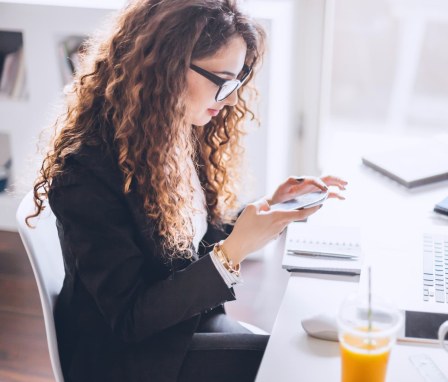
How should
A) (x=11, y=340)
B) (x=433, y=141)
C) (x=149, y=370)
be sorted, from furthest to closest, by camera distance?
(x=11, y=340), (x=433, y=141), (x=149, y=370)

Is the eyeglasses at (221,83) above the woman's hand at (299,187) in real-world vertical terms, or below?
above

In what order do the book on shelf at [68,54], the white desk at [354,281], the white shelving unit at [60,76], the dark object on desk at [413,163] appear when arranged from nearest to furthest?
the white desk at [354,281] → the dark object on desk at [413,163] → the white shelving unit at [60,76] → the book on shelf at [68,54]

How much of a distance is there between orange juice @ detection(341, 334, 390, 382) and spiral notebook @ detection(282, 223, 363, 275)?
412 mm

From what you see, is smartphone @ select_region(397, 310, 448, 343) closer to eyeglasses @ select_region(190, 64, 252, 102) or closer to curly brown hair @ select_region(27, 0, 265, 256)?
curly brown hair @ select_region(27, 0, 265, 256)

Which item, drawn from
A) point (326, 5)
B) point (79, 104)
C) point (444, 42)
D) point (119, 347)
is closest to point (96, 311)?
point (119, 347)

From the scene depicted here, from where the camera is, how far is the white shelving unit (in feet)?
8.23

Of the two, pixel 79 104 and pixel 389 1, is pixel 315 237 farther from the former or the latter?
pixel 389 1

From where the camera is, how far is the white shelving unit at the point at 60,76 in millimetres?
2510

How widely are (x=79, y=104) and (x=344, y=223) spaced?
644 millimetres

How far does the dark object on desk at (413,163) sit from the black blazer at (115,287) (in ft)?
2.36

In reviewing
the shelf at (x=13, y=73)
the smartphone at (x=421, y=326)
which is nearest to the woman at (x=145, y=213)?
the smartphone at (x=421, y=326)

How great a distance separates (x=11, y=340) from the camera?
220 centimetres

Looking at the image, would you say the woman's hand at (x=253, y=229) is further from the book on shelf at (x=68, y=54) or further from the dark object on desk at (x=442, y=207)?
the book on shelf at (x=68, y=54)

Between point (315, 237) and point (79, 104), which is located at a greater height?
point (79, 104)
